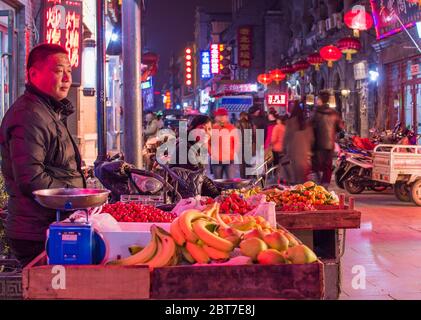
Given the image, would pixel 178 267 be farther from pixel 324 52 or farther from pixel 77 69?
pixel 324 52

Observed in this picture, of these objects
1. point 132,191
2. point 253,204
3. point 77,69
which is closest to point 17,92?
point 77,69

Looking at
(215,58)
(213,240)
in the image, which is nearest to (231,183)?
(213,240)

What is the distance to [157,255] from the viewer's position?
155 inches

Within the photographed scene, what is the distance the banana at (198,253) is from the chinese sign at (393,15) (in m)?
16.4

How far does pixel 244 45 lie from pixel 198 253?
151 feet

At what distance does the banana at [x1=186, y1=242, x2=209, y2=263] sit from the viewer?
394 centimetres

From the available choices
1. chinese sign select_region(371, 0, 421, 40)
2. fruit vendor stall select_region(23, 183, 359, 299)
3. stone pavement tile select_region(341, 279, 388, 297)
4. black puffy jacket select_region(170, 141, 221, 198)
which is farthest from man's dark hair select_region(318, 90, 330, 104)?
fruit vendor stall select_region(23, 183, 359, 299)

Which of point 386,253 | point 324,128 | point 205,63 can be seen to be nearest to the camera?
point 386,253

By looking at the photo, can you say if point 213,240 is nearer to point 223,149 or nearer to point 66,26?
point 66,26

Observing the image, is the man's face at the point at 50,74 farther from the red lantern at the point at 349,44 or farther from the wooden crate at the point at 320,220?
the red lantern at the point at 349,44

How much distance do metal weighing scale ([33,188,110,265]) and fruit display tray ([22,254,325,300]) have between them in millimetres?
67

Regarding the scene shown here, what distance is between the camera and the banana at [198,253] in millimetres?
3938

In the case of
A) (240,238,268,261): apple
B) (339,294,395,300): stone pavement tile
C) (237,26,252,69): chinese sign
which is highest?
(237,26,252,69): chinese sign

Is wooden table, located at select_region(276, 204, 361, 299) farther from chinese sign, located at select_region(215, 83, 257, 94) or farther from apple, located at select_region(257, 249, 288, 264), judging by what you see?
chinese sign, located at select_region(215, 83, 257, 94)
